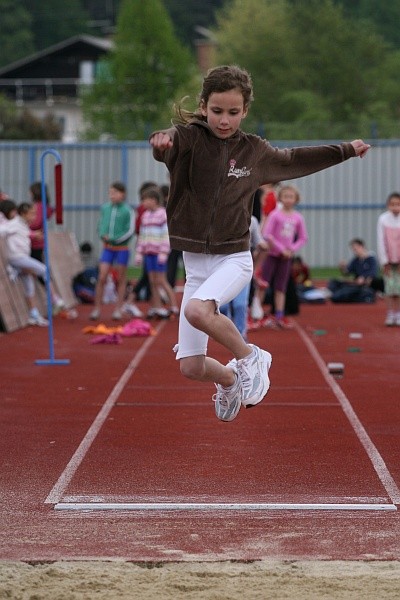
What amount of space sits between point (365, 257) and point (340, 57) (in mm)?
44428

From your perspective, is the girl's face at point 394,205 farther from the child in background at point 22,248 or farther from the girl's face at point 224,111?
the girl's face at point 224,111

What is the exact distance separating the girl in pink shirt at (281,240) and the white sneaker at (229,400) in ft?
27.6

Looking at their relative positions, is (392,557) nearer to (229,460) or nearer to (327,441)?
(229,460)

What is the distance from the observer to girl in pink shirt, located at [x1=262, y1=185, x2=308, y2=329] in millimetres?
15336

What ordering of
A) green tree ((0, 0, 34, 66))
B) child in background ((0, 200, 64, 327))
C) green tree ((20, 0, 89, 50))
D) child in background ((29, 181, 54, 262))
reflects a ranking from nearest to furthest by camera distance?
child in background ((0, 200, 64, 327)) → child in background ((29, 181, 54, 262)) → green tree ((0, 0, 34, 66)) → green tree ((20, 0, 89, 50))

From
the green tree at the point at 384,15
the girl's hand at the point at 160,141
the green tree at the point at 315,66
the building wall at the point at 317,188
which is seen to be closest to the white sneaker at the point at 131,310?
the girl's hand at the point at 160,141

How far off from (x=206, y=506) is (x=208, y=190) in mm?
1625

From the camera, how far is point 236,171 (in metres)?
6.72

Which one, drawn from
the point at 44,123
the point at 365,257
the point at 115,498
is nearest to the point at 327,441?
the point at 115,498

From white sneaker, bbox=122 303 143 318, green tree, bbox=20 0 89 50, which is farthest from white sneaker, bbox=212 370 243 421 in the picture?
green tree, bbox=20 0 89 50

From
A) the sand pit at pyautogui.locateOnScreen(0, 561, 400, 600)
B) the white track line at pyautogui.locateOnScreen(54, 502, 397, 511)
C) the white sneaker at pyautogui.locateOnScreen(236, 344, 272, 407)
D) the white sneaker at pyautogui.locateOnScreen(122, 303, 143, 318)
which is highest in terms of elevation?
the white sneaker at pyautogui.locateOnScreen(236, 344, 272, 407)

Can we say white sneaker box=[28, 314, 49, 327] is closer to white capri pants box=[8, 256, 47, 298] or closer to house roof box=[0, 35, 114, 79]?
white capri pants box=[8, 256, 47, 298]

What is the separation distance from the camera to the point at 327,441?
7957 millimetres

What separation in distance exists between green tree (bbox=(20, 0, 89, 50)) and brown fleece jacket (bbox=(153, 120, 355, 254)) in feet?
319
